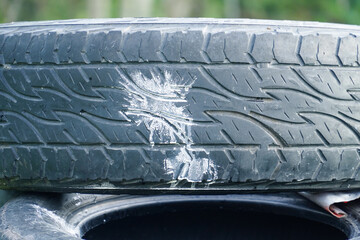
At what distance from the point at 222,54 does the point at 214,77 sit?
0.18 ft

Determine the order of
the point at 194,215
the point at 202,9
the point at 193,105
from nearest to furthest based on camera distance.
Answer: the point at 193,105
the point at 194,215
the point at 202,9

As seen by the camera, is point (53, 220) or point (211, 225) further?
point (211, 225)

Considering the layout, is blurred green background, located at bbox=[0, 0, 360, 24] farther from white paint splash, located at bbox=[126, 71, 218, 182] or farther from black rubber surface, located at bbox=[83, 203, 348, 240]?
white paint splash, located at bbox=[126, 71, 218, 182]

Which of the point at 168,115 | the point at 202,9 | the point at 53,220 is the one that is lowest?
the point at 53,220

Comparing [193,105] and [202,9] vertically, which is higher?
[202,9]

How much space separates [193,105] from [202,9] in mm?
11832

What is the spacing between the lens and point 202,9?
42.5ft

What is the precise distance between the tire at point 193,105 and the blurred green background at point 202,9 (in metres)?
8.41

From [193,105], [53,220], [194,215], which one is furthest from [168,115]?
A: [194,215]

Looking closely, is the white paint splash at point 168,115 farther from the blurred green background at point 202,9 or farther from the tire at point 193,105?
the blurred green background at point 202,9

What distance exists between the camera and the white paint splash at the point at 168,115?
1.36m

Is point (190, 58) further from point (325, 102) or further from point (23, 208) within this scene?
point (23, 208)

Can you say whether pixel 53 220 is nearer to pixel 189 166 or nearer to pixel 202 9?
pixel 189 166

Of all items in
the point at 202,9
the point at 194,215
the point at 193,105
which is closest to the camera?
the point at 193,105
